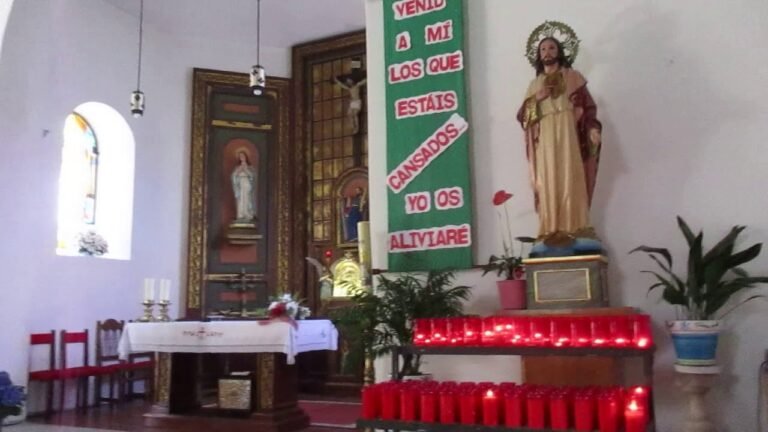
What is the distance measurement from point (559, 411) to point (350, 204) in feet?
20.5

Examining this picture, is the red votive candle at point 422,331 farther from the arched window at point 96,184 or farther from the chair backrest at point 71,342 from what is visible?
the arched window at point 96,184

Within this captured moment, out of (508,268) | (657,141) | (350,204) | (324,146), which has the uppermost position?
(324,146)

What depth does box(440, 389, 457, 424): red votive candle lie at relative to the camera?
10.6 feet

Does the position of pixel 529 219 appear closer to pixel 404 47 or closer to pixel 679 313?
pixel 679 313

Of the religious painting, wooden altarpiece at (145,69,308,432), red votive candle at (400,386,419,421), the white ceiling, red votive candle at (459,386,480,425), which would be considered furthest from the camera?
wooden altarpiece at (145,69,308,432)

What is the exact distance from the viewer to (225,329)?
573 cm

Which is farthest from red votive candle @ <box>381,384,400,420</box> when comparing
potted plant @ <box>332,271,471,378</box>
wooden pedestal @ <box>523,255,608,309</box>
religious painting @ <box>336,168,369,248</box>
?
religious painting @ <box>336,168,369,248</box>

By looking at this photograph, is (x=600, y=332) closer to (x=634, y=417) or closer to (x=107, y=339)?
(x=634, y=417)

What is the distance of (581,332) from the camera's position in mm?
3371

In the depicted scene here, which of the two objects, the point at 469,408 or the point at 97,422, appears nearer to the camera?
Result: the point at 469,408

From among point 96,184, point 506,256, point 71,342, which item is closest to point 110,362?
point 71,342

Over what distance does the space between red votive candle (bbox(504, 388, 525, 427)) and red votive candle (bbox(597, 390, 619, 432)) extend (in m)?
0.35

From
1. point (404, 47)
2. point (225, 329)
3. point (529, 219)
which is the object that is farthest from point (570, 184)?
point (225, 329)

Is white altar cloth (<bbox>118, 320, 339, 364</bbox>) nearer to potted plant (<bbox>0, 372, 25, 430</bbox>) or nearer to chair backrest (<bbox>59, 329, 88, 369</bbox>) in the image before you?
chair backrest (<bbox>59, 329, 88, 369</bbox>)
